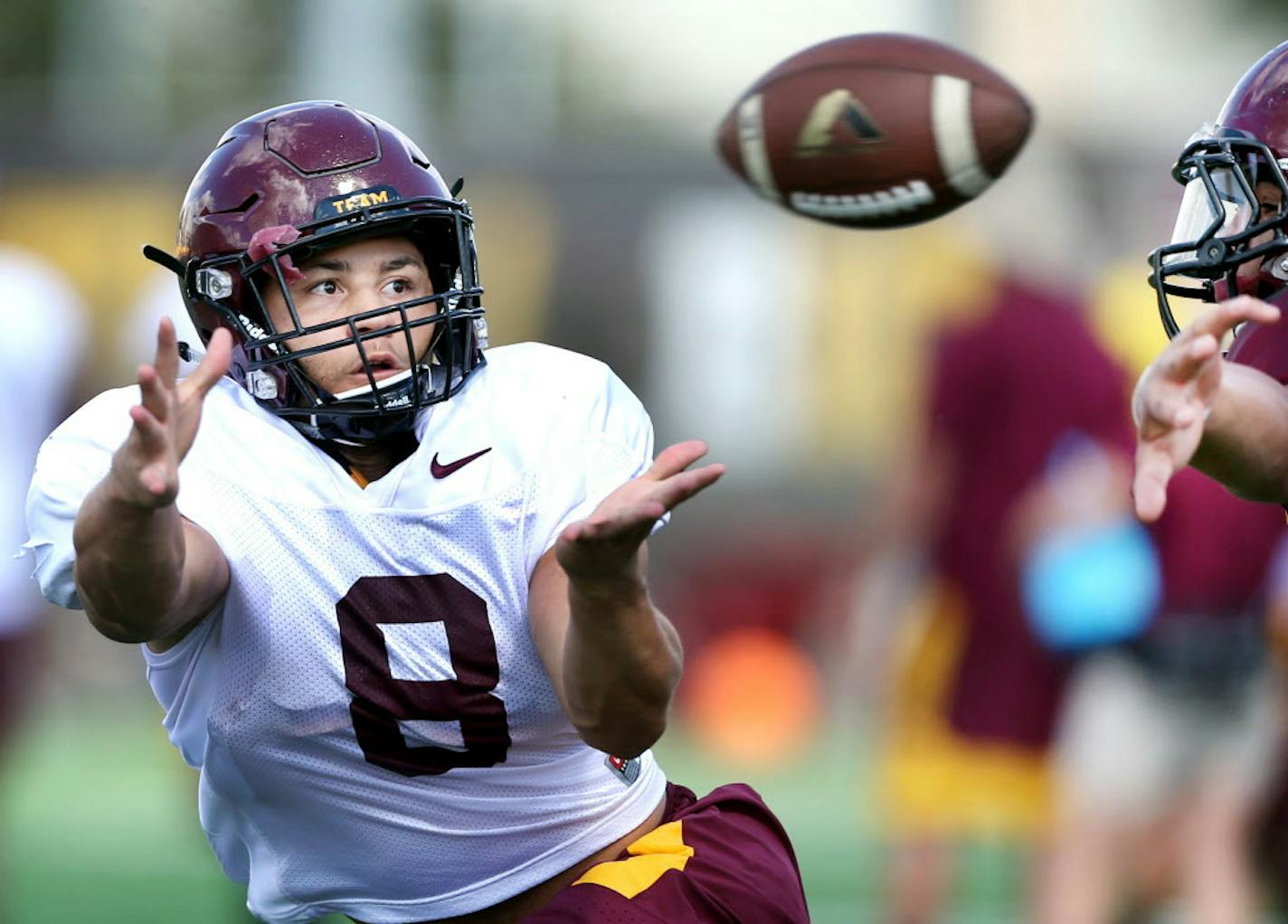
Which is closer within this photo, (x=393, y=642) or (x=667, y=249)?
(x=393, y=642)

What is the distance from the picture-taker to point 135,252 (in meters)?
10.7

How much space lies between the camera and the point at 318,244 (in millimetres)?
2721

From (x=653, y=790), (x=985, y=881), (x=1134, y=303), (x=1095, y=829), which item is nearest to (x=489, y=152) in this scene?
(x=1134, y=303)

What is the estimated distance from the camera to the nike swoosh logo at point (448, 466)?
2.65 metres

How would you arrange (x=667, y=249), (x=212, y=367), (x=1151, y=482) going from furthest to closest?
(x=667, y=249) → (x=212, y=367) → (x=1151, y=482)

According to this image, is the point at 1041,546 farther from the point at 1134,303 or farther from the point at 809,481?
the point at 809,481

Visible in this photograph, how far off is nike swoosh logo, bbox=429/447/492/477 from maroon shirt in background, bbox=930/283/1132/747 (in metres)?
2.68

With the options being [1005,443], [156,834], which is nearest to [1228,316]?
[1005,443]

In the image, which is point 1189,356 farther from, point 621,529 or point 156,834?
point 156,834

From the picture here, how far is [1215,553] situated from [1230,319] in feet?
8.76

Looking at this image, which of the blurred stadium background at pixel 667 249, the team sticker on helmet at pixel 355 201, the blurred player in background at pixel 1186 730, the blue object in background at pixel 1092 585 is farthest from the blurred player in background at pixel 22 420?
the team sticker on helmet at pixel 355 201

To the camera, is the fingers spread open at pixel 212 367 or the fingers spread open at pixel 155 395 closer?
the fingers spread open at pixel 155 395

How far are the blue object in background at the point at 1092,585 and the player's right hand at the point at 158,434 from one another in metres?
3.03

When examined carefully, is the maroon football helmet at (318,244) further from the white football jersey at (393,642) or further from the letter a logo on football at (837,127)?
the letter a logo on football at (837,127)
